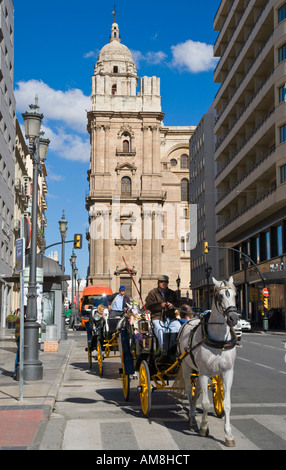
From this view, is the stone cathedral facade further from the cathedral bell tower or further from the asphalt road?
the asphalt road

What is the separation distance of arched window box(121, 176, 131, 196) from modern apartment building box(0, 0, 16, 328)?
3074cm

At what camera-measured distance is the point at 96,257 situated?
7769cm

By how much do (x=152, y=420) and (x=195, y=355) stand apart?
154cm

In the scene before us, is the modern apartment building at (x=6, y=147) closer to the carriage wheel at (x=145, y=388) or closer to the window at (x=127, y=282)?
the window at (x=127, y=282)

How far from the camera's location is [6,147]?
4603 centimetres

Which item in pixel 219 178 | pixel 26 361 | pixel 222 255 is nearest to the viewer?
pixel 26 361

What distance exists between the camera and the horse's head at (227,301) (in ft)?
23.1

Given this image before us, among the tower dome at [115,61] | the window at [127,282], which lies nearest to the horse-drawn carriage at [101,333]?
the window at [127,282]

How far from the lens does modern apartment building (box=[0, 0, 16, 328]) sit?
4366 cm

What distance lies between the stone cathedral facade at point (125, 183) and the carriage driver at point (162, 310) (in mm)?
66006

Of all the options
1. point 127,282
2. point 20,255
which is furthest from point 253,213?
point 20,255
